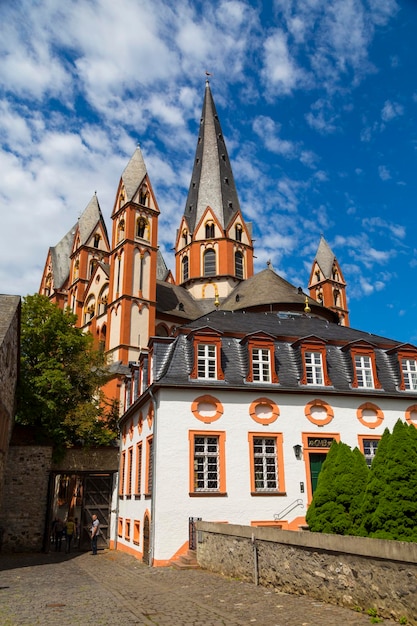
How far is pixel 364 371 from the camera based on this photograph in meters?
22.1

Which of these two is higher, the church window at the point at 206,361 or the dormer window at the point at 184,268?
the dormer window at the point at 184,268

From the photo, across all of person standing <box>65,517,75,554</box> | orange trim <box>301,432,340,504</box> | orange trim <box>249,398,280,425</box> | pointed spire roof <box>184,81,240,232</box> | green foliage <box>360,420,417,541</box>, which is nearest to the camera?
green foliage <box>360,420,417,541</box>

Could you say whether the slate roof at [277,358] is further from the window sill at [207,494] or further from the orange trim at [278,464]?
the window sill at [207,494]

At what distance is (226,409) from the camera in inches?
782

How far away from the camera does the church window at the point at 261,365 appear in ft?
68.4

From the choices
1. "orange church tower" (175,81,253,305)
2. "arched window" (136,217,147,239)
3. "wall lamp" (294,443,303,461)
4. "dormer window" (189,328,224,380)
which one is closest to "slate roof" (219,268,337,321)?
"orange church tower" (175,81,253,305)

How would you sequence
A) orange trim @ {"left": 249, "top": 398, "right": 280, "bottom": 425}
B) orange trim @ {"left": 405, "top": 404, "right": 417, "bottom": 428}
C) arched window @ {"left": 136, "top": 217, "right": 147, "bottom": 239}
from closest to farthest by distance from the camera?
orange trim @ {"left": 249, "top": 398, "right": 280, "bottom": 425} < orange trim @ {"left": 405, "top": 404, "right": 417, "bottom": 428} < arched window @ {"left": 136, "top": 217, "right": 147, "bottom": 239}

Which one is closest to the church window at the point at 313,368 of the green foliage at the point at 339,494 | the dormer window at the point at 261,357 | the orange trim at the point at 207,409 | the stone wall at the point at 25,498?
the dormer window at the point at 261,357

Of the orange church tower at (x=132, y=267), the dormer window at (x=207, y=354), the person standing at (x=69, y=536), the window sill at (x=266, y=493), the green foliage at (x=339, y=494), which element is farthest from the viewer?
the orange church tower at (x=132, y=267)

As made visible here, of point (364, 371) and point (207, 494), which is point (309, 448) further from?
point (207, 494)

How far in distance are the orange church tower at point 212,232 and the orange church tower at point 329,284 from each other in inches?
576

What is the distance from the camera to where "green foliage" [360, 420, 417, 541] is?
1110 centimetres

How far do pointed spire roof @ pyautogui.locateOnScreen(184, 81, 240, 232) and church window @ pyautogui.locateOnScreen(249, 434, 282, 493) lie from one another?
43198 mm

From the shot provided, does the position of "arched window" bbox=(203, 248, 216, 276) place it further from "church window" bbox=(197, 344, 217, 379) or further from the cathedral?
"church window" bbox=(197, 344, 217, 379)
